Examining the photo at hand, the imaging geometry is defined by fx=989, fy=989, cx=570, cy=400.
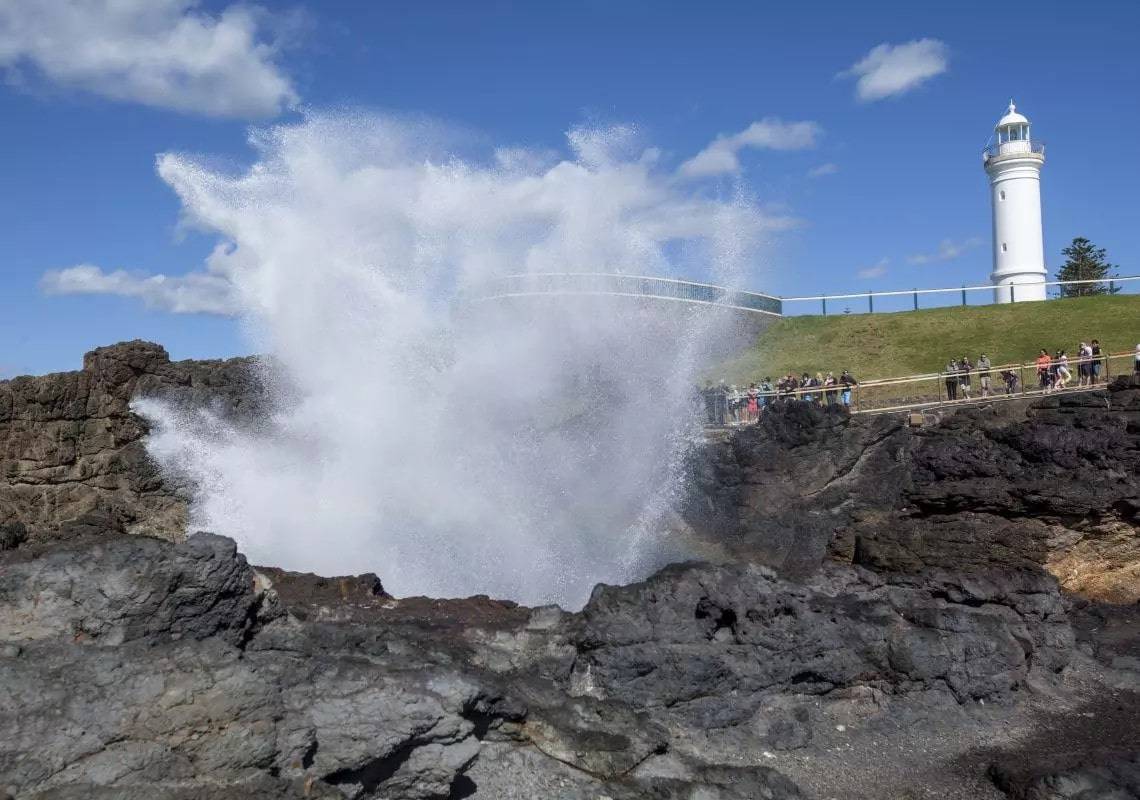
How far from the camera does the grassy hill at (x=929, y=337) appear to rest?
115 feet

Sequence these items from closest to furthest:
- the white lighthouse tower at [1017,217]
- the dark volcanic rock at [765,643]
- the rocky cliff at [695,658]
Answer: the rocky cliff at [695,658] < the dark volcanic rock at [765,643] < the white lighthouse tower at [1017,217]

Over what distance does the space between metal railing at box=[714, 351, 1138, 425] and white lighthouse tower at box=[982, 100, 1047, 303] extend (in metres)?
17.3

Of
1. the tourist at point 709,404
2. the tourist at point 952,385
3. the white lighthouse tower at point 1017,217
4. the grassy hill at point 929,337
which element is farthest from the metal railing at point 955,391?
the white lighthouse tower at point 1017,217

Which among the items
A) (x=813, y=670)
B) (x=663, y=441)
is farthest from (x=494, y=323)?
A: (x=813, y=670)

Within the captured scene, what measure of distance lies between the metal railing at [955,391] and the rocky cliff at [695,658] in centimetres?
430

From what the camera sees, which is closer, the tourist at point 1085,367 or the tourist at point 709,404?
the tourist at point 709,404

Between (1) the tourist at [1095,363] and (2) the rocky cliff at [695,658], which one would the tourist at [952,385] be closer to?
(1) the tourist at [1095,363]

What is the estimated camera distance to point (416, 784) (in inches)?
305

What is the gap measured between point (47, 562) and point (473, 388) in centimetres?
1217

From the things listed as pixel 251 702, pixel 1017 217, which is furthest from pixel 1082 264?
pixel 251 702

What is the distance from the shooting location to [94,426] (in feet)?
67.8

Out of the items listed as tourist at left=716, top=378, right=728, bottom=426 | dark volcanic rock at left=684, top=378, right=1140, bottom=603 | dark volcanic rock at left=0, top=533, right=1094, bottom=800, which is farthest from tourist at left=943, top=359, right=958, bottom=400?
dark volcanic rock at left=0, top=533, right=1094, bottom=800

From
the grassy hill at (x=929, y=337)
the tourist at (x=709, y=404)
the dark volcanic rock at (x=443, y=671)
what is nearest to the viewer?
the dark volcanic rock at (x=443, y=671)

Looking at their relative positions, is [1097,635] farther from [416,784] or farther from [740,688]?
[416,784]
